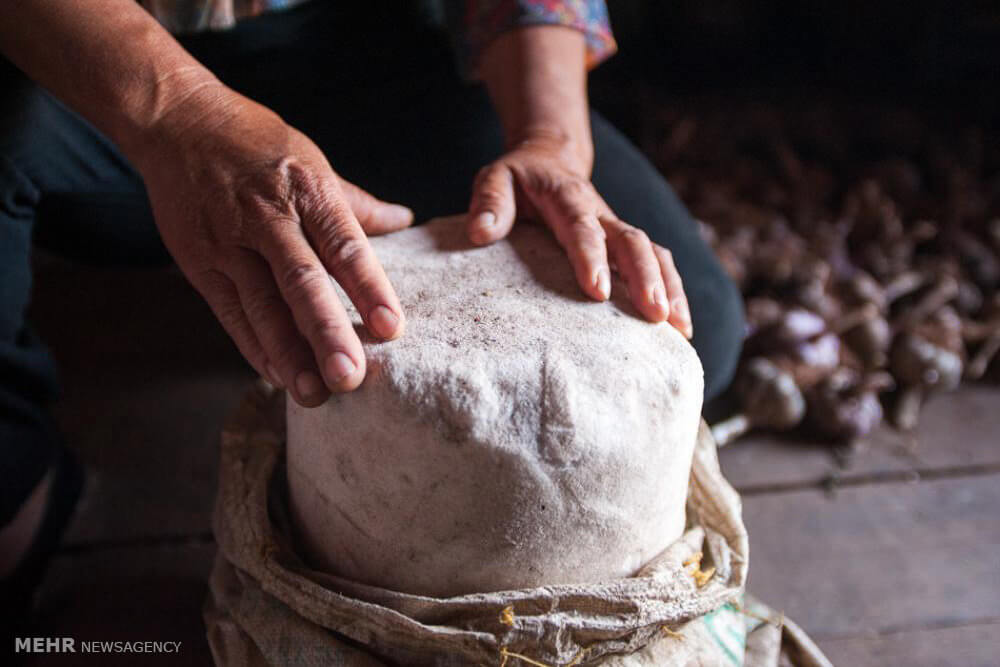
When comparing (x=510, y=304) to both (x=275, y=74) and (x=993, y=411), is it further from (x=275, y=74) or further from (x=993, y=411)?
(x=993, y=411)

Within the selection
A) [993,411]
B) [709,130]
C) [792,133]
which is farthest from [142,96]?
[792,133]

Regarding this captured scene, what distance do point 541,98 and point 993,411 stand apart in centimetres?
107

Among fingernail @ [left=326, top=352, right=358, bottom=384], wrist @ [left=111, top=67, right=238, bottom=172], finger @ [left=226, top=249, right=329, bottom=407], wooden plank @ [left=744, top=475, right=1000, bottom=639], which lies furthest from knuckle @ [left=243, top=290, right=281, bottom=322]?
wooden plank @ [left=744, top=475, right=1000, bottom=639]

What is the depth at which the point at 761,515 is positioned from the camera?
51.4 inches

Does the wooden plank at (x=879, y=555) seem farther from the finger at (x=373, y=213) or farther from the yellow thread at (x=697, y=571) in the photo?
the finger at (x=373, y=213)

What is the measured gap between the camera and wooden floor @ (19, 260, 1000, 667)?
110cm

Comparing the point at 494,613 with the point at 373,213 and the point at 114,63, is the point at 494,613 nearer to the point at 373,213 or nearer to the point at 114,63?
the point at 373,213

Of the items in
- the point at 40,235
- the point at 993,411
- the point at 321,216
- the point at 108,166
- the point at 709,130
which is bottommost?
the point at 993,411

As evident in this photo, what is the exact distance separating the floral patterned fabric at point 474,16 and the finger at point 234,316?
1.36 feet

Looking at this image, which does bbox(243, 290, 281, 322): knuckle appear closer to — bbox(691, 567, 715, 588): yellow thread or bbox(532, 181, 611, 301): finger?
bbox(532, 181, 611, 301): finger

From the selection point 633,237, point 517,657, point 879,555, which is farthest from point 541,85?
point 879,555

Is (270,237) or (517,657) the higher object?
(270,237)

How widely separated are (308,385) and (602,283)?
0.29 metres

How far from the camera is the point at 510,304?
0.79 metres
